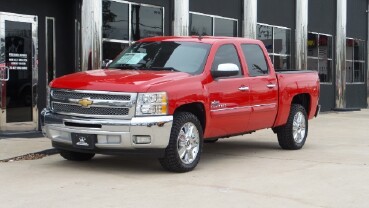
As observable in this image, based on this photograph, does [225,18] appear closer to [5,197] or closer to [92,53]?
[92,53]

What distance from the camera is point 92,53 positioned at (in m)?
12.7

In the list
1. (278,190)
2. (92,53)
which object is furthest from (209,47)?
→ (92,53)

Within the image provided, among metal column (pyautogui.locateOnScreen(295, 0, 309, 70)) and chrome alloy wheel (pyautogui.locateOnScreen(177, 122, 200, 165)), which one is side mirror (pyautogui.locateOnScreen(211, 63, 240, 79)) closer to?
chrome alloy wheel (pyautogui.locateOnScreen(177, 122, 200, 165))

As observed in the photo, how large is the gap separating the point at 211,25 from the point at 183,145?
945 centimetres

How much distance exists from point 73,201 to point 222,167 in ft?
9.76

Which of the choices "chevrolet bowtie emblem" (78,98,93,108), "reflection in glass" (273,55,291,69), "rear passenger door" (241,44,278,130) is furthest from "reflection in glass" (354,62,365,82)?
"chevrolet bowtie emblem" (78,98,93,108)

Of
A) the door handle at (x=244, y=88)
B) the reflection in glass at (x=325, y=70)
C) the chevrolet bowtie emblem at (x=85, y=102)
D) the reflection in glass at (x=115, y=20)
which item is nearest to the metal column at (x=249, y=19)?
the reflection in glass at (x=115, y=20)

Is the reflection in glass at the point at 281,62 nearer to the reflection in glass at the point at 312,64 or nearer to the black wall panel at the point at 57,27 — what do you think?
the reflection in glass at the point at 312,64

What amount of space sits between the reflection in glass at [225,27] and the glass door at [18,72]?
638 cm

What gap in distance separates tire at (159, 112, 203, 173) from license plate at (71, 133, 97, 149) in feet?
3.16

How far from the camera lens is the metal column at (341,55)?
22.5 metres

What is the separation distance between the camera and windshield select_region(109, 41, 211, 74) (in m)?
8.51

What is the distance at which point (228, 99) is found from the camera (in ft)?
28.4

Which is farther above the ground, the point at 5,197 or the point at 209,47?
the point at 209,47
